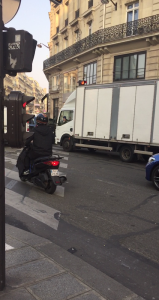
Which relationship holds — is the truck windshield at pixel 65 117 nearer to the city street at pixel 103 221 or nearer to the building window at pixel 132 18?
the city street at pixel 103 221

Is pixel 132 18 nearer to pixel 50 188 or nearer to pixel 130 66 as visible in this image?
pixel 130 66

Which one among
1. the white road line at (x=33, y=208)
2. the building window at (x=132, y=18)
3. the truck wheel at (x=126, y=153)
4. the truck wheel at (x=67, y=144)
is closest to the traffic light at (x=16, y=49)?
the white road line at (x=33, y=208)

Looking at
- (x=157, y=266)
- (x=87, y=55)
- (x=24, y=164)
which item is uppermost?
(x=87, y=55)

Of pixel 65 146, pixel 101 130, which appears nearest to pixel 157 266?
pixel 101 130

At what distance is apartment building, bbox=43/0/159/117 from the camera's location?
18.9 metres

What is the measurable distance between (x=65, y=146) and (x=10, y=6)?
11.8 meters

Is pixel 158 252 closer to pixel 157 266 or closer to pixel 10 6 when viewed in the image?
pixel 157 266

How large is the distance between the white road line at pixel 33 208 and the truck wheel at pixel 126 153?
6420 millimetres

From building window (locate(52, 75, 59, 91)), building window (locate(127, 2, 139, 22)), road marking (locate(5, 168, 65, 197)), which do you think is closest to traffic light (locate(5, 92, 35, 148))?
road marking (locate(5, 168, 65, 197))

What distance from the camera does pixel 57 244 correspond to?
359 centimetres

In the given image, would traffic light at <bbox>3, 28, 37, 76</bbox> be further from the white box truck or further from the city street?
the white box truck

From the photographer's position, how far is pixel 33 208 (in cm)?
500

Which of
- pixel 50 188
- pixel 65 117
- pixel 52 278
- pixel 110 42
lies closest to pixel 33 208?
pixel 50 188

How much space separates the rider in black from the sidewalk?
2.97 meters
